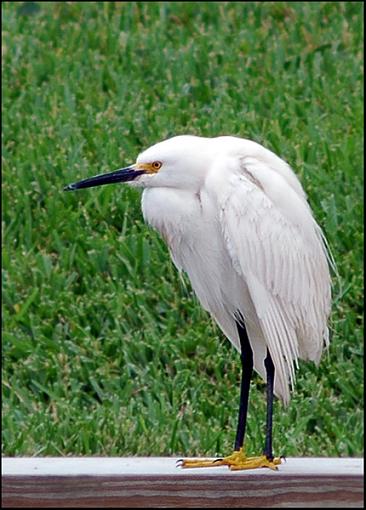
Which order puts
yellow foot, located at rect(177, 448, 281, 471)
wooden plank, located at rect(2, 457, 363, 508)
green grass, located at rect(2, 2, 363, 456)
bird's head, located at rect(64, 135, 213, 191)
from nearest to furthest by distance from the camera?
wooden plank, located at rect(2, 457, 363, 508) < yellow foot, located at rect(177, 448, 281, 471) < bird's head, located at rect(64, 135, 213, 191) < green grass, located at rect(2, 2, 363, 456)

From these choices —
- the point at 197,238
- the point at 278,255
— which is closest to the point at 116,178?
the point at 197,238

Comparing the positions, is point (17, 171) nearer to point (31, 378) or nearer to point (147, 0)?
point (31, 378)

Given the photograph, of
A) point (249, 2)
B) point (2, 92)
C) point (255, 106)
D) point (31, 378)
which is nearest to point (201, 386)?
point (31, 378)

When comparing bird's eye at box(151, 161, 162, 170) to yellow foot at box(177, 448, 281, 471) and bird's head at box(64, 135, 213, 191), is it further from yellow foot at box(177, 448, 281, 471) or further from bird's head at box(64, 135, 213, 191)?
yellow foot at box(177, 448, 281, 471)

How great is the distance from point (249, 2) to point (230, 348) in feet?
11.1

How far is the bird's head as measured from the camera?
8.47ft

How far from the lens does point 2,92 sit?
6.21 meters

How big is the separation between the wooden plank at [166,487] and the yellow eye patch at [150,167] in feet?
2.31

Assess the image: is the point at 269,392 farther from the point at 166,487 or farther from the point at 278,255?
the point at 166,487

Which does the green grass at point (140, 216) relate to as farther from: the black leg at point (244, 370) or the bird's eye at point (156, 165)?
the bird's eye at point (156, 165)

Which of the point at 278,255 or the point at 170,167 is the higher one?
the point at 170,167

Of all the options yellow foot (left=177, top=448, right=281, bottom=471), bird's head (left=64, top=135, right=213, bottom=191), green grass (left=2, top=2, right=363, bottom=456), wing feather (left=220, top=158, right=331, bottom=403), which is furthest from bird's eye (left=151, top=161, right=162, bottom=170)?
green grass (left=2, top=2, right=363, bottom=456)

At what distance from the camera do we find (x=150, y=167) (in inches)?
104

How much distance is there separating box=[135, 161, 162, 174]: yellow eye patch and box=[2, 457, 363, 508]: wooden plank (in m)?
0.71
